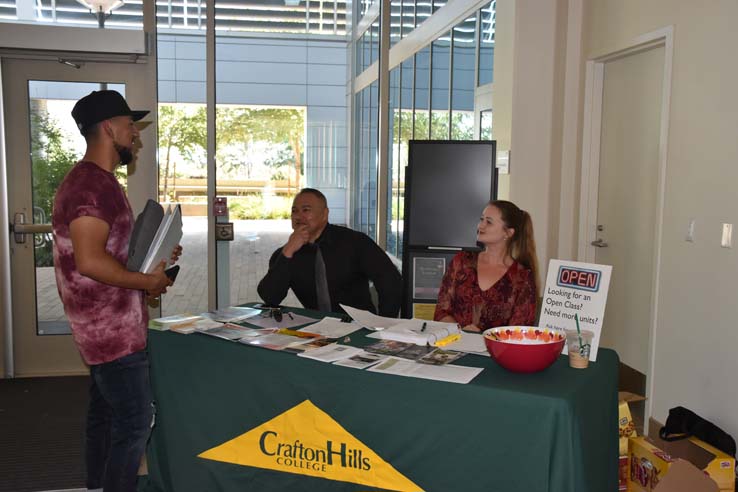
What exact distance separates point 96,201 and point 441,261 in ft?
8.02

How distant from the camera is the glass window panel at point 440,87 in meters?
5.59

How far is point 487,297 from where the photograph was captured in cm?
287

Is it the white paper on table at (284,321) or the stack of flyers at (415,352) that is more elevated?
the stack of flyers at (415,352)

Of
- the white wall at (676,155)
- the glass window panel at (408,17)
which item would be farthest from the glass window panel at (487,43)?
the glass window panel at (408,17)

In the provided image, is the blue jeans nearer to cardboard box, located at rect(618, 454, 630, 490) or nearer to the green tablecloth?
the green tablecloth

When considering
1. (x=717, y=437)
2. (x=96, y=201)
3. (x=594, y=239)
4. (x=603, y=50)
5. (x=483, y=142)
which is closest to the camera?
(x=96, y=201)

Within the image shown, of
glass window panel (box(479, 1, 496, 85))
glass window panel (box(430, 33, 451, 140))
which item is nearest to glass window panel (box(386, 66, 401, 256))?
glass window panel (box(430, 33, 451, 140))

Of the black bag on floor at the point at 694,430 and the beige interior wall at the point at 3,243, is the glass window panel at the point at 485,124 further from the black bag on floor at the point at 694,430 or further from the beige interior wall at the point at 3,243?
the beige interior wall at the point at 3,243

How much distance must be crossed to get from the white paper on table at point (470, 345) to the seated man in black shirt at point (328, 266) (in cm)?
98

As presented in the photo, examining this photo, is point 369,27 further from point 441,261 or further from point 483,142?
point 441,261

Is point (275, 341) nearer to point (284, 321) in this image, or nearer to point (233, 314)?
point (284, 321)

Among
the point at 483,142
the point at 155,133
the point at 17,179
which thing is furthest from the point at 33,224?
the point at 483,142

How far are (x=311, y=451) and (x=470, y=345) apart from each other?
64 cm

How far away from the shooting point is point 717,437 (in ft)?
10.3
